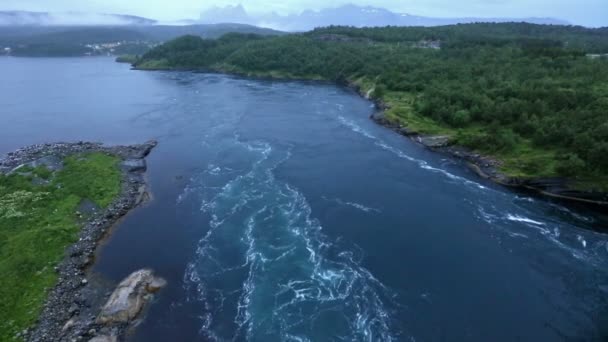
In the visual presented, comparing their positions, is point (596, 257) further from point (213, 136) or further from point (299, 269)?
point (213, 136)

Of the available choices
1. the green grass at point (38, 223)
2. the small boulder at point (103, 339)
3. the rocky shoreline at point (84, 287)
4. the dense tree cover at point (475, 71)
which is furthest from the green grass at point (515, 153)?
the green grass at point (38, 223)

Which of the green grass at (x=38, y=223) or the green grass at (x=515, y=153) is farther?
the green grass at (x=515, y=153)

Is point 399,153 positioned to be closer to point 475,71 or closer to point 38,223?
point 475,71

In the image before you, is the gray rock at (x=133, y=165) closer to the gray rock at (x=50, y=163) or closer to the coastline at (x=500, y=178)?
the gray rock at (x=50, y=163)

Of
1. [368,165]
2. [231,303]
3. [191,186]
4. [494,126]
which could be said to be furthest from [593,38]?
[231,303]

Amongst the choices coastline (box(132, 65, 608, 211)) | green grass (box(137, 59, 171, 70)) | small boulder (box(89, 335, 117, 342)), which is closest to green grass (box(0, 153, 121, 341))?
small boulder (box(89, 335, 117, 342))

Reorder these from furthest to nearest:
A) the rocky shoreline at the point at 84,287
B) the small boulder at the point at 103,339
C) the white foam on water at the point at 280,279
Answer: the white foam on water at the point at 280,279
the rocky shoreline at the point at 84,287
the small boulder at the point at 103,339
